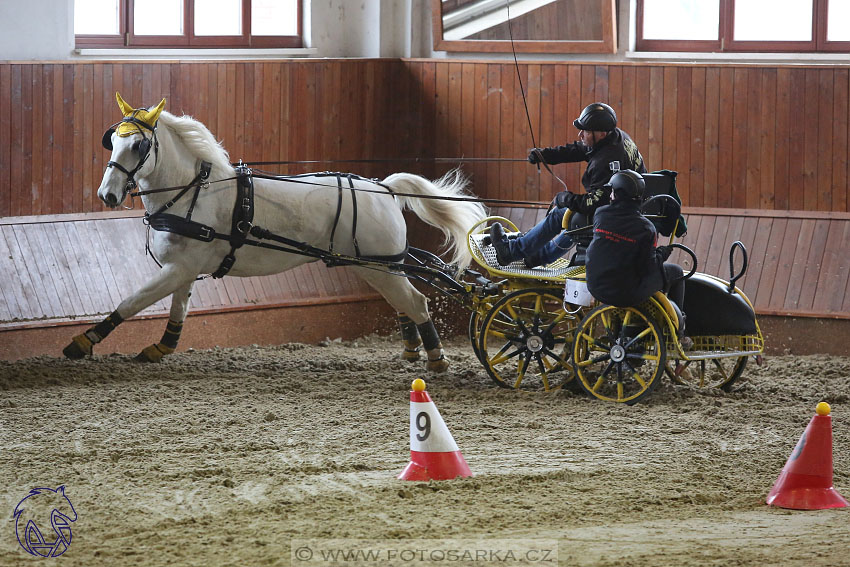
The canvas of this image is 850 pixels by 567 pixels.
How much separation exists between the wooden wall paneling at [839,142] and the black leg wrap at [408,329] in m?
3.56

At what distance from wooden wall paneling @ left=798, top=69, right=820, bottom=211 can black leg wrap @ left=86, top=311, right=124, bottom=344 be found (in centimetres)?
549

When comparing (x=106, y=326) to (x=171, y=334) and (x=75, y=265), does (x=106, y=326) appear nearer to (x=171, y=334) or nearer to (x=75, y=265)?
(x=171, y=334)

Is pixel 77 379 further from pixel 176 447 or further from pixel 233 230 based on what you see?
pixel 176 447

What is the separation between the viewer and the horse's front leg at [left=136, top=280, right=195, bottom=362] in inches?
321

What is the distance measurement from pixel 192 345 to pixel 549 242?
3.19 metres

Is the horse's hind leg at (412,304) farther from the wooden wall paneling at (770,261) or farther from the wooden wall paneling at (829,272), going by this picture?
the wooden wall paneling at (829,272)

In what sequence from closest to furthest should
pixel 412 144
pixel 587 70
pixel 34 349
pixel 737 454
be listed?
pixel 737 454, pixel 34 349, pixel 587 70, pixel 412 144

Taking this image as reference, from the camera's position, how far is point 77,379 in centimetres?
756

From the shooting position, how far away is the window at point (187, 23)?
373 inches

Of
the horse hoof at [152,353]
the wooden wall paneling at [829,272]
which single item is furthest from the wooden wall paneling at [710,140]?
the horse hoof at [152,353]

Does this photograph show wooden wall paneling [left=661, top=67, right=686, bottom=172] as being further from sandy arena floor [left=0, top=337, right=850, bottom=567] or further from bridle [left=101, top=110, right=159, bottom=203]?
bridle [left=101, top=110, right=159, bottom=203]

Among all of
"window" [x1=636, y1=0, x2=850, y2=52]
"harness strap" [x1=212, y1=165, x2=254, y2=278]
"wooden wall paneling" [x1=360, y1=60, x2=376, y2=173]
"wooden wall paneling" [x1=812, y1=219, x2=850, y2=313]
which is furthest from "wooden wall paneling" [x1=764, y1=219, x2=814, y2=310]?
"harness strap" [x1=212, y1=165, x2=254, y2=278]

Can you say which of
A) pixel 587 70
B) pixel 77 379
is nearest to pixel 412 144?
pixel 587 70

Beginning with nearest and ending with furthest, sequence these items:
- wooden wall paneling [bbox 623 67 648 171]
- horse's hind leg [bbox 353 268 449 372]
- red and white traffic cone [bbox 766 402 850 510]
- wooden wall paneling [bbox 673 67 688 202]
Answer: red and white traffic cone [bbox 766 402 850 510] → horse's hind leg [bbox 353 268 449 372] → wooden wall paneling [bbox 673 67 688 202] → wooden wall paneling [bbox 623 67 648 171]
